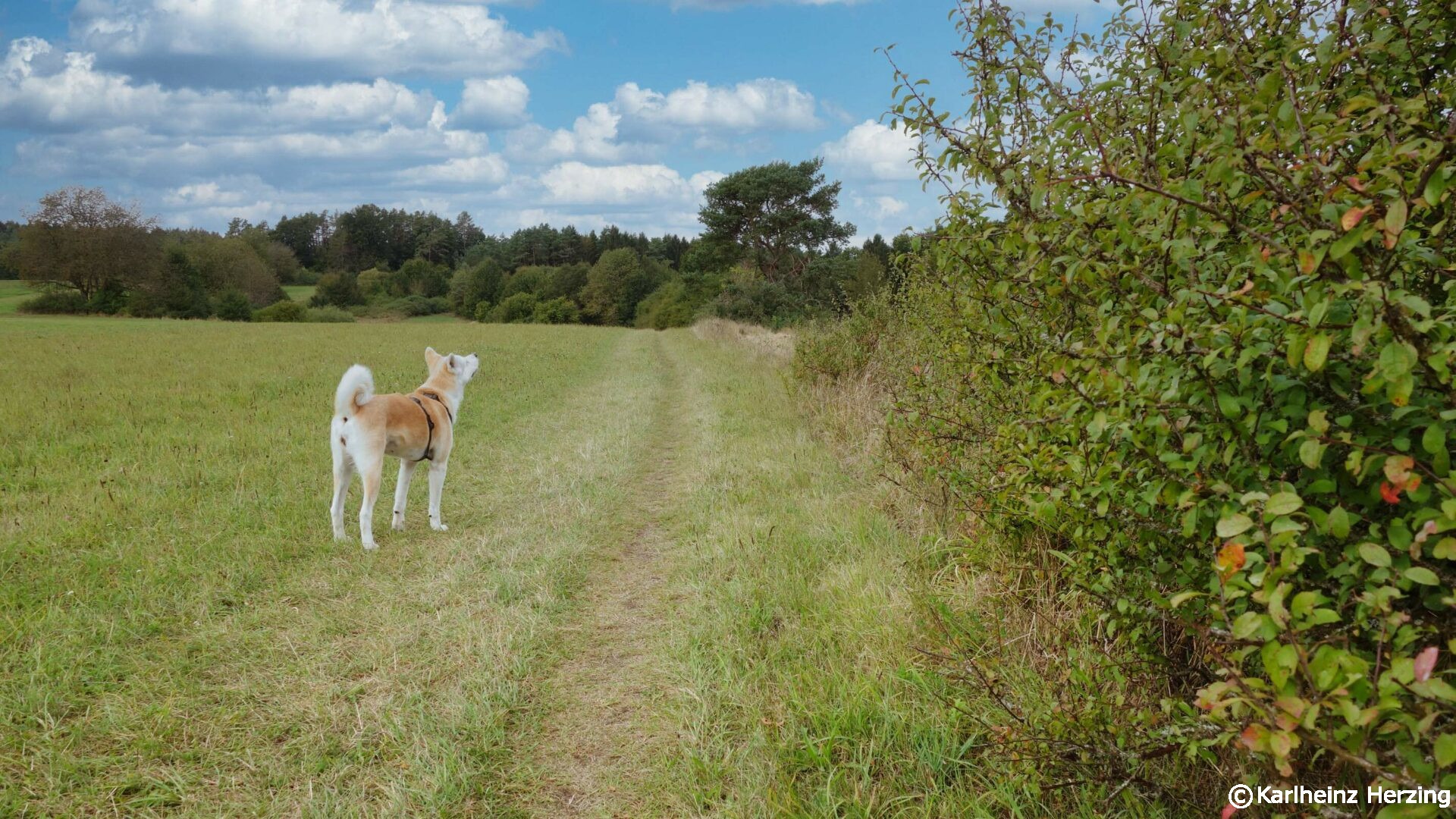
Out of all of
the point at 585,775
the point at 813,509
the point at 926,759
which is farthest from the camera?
the point at 813,509

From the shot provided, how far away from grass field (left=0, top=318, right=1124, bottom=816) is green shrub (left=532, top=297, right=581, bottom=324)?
72.5 metres

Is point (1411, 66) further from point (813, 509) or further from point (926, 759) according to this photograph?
point (813, 509)

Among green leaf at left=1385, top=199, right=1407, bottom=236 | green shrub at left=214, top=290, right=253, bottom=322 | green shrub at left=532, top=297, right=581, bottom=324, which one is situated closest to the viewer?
green leaf at left=1385, top=199, right=1407, bottom=236

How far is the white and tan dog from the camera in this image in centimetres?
604

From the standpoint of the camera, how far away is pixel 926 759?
119 inches

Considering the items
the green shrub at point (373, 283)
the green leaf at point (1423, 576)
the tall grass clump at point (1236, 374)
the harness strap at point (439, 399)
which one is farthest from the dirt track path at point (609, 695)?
the green shrub at point (373, 283)

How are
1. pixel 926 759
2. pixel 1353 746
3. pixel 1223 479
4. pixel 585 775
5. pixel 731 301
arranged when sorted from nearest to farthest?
pixel 1353 746 < pixel 1223 479 < pixel 926 759 < pixel 585 775 < pixel 731 301

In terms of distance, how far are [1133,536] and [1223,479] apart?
2.60 feet

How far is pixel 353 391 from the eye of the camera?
5969 millimetres

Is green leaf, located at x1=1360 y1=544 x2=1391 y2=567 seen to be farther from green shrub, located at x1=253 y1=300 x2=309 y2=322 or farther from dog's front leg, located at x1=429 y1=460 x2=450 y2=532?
green shrub, located at x1=253 y1=300 x2=309 y2=322

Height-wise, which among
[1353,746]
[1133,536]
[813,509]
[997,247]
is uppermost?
[997,247]

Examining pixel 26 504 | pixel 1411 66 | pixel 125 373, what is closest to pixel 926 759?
pixel 1411 66

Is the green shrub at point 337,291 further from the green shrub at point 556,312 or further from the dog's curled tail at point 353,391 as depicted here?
the dog's curled tail at point 353,391

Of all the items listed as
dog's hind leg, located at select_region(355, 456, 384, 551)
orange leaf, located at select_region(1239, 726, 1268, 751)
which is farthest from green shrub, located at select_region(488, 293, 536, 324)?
orange leaf, located at select_region(1239, 726, 1268, 751)
